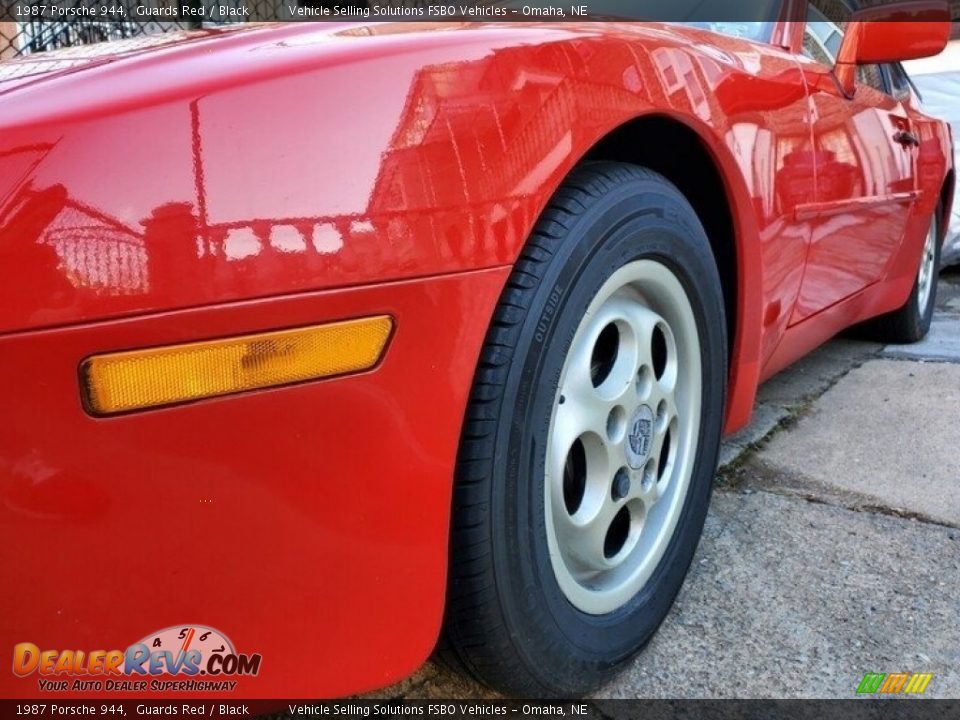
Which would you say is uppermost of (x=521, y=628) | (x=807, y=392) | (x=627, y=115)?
(x=627, y=115)

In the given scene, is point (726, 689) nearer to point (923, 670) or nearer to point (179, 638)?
point (923, 670)

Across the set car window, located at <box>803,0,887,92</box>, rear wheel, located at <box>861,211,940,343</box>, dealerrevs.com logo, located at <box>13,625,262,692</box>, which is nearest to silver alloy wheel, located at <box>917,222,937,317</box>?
rear wheel, located at <box>861,211,940,343</box>

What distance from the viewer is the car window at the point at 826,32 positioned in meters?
2.40

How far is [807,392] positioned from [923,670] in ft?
5.54

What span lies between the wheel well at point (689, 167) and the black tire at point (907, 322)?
214 cm

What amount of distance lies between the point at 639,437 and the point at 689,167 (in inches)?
21.2

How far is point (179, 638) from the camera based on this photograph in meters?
0.97

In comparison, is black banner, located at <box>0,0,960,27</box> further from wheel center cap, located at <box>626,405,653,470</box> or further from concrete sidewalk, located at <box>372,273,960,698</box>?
concrete sidewalk, located at <box>372,273,960,698</box>

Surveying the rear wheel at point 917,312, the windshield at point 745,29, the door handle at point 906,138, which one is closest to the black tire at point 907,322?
the rear wheel at point 917,312

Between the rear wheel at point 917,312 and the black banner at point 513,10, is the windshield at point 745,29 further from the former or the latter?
the rear wheel at point 917,312

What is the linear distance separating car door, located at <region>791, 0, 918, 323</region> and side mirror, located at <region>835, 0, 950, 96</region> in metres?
0.06

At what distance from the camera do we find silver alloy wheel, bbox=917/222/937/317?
12.2ft

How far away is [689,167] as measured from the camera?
1672mm

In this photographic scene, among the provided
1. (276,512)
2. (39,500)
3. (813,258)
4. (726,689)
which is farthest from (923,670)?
(39,500)
